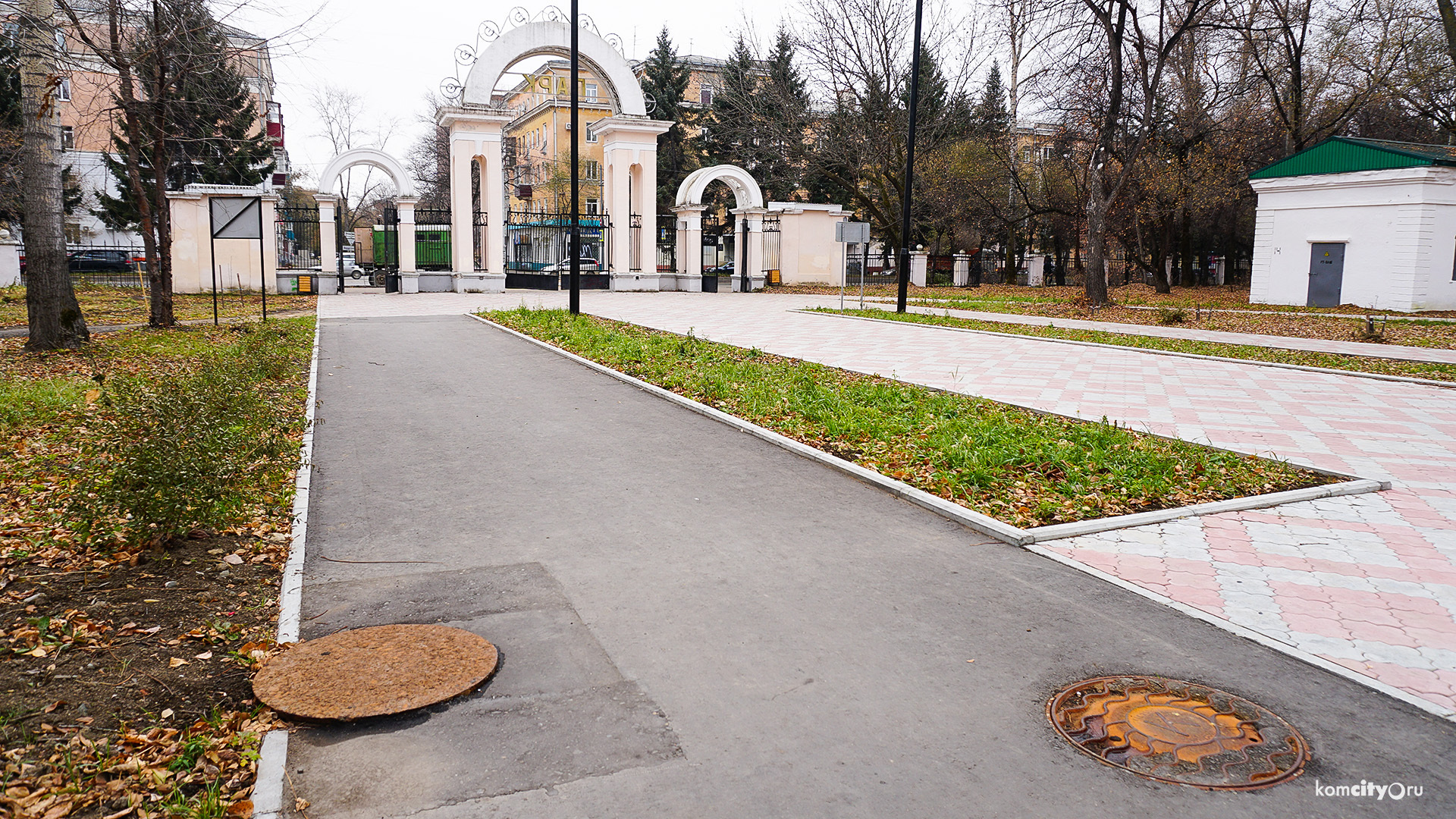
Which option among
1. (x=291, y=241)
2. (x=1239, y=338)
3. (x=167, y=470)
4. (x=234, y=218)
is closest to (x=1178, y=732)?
(x=167, y=470)

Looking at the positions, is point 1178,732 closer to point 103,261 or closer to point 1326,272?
point 1326,272

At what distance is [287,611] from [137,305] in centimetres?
2445

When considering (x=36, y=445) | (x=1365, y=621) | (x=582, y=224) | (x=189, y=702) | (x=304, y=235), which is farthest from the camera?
(x=304, y=235)

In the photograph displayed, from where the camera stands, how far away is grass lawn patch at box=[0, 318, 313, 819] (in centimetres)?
330

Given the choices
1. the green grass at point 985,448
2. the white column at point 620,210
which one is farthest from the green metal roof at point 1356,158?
the green grass at point 985,448

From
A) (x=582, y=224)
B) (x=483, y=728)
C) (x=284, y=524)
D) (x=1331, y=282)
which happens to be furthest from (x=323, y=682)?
(x=582, y=224)

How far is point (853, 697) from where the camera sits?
391 cm

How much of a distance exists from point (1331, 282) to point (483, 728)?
1323 inches

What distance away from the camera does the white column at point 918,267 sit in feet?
148

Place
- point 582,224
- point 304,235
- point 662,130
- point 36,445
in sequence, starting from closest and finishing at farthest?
point 36,445
point 662,130
point 582,224
point 304,235

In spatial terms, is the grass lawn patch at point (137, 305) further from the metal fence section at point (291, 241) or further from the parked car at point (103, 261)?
the parked car at point (103, 261)

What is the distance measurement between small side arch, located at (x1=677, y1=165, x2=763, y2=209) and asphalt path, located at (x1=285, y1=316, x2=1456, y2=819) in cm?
3145

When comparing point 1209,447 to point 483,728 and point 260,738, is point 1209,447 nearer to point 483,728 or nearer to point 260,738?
point 483,728

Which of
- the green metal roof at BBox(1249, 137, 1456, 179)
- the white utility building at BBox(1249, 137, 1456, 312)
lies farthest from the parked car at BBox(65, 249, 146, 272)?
the green metal roof at BBox(1249, 137, 1456, 179)
